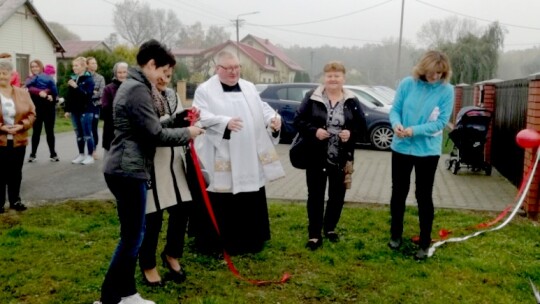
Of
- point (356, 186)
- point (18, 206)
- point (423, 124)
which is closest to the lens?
point (423, 124)

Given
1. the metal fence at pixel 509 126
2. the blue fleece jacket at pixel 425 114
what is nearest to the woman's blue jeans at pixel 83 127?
the blue fleece jacket at pixel 425 114

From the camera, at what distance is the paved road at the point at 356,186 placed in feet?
25.5

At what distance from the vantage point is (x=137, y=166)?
3674mm

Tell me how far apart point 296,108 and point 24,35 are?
25395 mm

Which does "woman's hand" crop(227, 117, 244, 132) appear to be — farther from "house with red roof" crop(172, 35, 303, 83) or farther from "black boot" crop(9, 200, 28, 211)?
"house with red roof" crop(172, 35, 303, 83)

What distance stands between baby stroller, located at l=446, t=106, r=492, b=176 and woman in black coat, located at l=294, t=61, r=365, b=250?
5.03 meters

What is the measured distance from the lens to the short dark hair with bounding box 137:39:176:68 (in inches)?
149

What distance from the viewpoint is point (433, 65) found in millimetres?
4914

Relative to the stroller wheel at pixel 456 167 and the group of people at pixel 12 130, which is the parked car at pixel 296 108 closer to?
the stroller wheel at pixel 456 167

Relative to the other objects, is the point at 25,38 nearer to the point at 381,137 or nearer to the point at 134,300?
the point at 381,137

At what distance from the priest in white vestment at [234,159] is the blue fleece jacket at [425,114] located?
122 centimetres

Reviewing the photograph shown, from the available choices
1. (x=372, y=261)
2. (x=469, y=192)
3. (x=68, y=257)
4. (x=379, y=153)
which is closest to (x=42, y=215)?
(x=68, y=257)

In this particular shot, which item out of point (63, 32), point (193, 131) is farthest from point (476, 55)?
point (63, 32)

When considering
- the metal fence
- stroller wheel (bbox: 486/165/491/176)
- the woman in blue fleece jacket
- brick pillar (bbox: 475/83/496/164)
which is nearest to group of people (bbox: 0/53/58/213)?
the woman in blue fleece jacket
